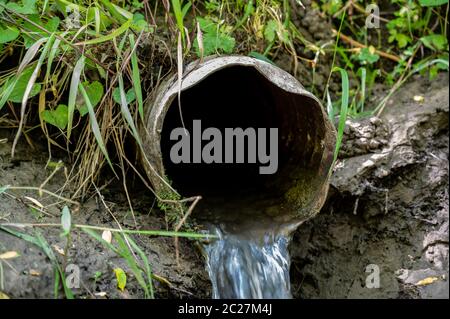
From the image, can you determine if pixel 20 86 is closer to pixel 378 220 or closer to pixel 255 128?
pixel 255 128

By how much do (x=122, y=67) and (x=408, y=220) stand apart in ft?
5.12

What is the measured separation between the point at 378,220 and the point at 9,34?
1878 mm

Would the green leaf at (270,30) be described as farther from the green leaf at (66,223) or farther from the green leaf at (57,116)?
the green leaf at (66,223)

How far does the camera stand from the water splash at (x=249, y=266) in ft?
8.52

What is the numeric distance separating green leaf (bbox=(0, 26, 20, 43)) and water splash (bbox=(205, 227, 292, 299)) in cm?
115

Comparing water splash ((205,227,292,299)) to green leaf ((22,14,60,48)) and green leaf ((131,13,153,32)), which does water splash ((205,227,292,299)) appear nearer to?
green leaf ((131,13,153,32))

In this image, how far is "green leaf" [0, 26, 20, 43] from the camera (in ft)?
8.10

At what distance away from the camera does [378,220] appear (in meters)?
3.04

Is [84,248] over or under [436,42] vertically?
under

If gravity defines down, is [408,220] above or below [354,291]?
above

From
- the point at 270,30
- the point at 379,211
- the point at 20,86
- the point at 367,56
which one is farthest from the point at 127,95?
the point at 367,56
